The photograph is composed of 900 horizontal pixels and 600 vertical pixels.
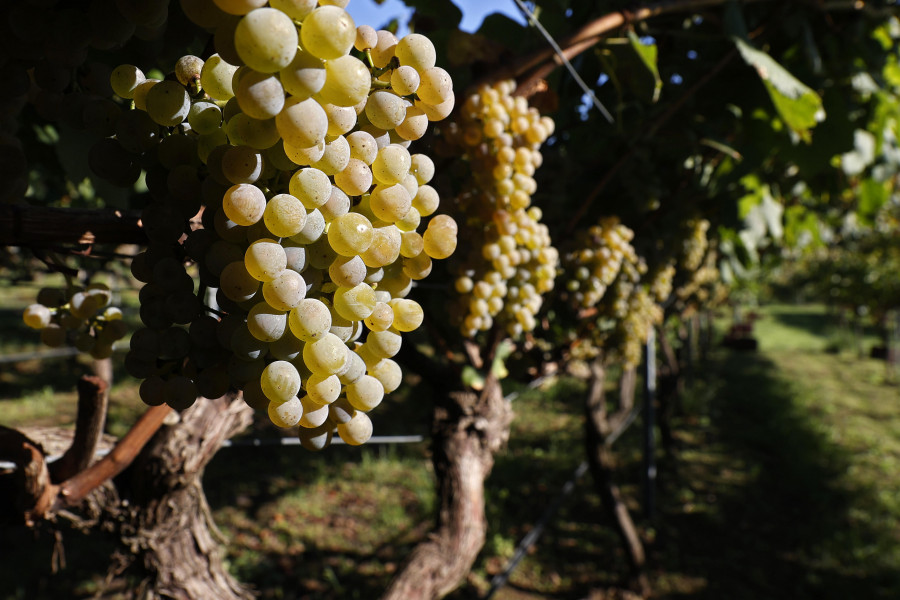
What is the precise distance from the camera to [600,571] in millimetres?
4434

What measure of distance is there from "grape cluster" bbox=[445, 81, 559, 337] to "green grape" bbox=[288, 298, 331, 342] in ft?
2.67

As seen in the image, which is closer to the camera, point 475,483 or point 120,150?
point 120,150

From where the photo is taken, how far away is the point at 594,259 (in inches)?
72.7

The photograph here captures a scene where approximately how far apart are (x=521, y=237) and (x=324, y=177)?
915 millimetres

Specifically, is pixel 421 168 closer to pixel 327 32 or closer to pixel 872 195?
pixel 327 32

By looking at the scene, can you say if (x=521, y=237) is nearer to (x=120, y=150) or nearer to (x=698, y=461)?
(x=120, y=150)

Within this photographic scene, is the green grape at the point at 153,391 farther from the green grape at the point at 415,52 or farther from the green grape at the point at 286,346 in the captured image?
the green grape at the point at 415,52

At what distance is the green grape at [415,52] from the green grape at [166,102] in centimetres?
19

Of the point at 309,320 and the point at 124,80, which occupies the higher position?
the point at 124,80

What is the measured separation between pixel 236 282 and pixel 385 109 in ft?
0.63

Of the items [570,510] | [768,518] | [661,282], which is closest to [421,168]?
[661,282]

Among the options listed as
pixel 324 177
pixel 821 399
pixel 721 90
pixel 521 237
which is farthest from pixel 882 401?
pixel 324 177

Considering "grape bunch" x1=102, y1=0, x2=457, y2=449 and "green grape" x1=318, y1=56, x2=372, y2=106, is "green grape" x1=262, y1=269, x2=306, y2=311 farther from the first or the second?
"green grape" x1=318, y1=56, x2=372, y2=106

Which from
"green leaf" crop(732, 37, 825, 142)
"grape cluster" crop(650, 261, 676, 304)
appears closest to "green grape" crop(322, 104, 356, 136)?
"green leaf" crop(732, 37, 825, 142)
